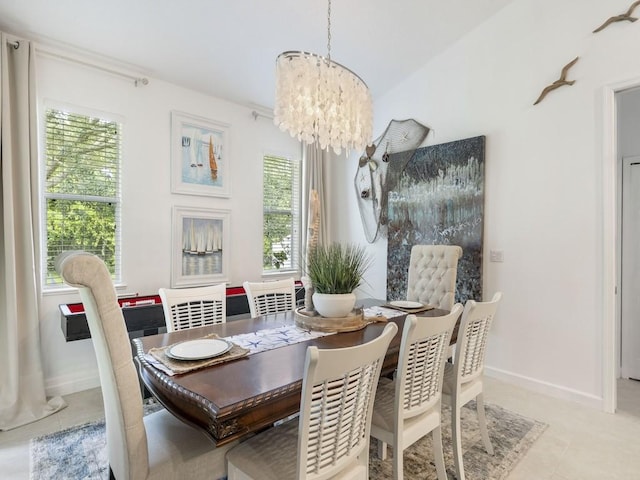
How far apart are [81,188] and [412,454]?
328 cm

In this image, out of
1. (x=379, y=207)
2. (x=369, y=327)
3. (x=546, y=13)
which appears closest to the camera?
(x=369, y=327)

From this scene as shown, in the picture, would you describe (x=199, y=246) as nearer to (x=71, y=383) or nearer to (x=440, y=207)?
(x=71, y=383)

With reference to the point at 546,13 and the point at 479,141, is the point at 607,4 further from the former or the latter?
the point at 479,141

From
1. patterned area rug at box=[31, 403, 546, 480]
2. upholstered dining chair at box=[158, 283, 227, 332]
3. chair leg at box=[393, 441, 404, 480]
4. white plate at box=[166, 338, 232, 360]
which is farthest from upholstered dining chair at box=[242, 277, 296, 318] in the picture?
chair leg at box=[393, 441, 404, 480]

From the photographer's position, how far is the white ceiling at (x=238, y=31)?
266 centimetres

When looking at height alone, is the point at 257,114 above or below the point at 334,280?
above

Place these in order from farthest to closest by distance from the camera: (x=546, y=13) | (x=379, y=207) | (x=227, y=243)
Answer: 1. (x=379, y=207)
2. (x=227, y=243)
3. (x=546, y=13)

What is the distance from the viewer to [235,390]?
1264mm

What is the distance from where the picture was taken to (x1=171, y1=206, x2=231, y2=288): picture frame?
11.8 ft

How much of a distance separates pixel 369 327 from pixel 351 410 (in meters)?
0.94

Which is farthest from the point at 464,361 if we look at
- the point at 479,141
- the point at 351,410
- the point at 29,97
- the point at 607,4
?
the point at 29,97

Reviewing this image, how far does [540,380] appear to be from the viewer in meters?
3.18

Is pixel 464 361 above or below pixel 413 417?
above

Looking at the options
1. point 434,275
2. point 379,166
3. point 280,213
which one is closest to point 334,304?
point 434,275
